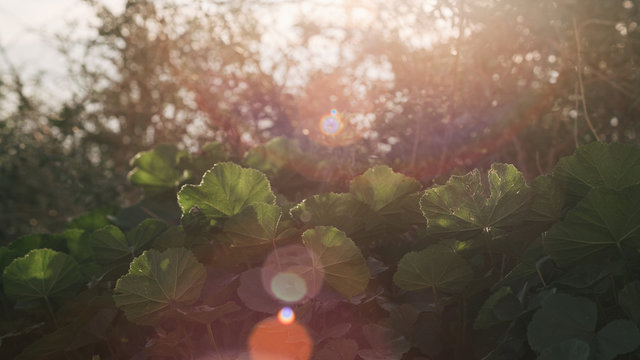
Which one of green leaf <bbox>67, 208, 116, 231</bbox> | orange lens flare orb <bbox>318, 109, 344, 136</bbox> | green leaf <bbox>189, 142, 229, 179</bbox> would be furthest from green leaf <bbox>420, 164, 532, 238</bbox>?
orange lens flare orb <bbox>318, 109, 344, 136</bbox>

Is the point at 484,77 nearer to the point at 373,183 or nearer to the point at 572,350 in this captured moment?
the point at 373,183

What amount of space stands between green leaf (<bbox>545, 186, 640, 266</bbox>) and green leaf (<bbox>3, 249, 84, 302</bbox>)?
765 mm

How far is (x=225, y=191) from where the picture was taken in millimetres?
823

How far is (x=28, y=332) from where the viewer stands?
96 centimetres

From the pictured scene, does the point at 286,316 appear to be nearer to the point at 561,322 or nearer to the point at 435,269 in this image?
the point at 435,269

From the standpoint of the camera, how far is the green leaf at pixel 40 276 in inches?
34.8

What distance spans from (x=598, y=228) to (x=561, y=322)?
4.9 inches

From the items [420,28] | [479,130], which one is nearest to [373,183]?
[479,130]

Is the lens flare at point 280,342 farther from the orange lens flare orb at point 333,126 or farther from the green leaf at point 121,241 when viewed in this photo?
the orange lens flare orb at point 333,126

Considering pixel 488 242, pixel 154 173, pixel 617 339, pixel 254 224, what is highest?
pixel 154 173

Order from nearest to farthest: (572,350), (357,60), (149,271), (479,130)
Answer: (572,350) < (149,271) < (479,130) < (357,60)

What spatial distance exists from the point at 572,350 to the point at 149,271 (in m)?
0.53

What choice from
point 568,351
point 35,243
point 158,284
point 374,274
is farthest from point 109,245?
point 568,351

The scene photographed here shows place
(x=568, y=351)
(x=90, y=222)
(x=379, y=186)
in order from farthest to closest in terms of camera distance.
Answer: (x=90, y=222) → (x=379, y=186) → (x=568, y=351)
